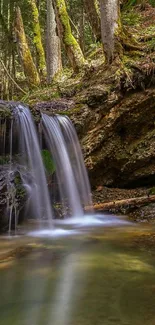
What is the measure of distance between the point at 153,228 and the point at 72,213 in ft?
6.39

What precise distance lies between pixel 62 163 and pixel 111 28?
11.5 ft

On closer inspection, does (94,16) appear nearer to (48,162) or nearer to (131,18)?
(131,18)

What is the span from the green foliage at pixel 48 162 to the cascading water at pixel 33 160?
5.8 inches

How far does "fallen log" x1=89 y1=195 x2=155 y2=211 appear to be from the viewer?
20.8 ft

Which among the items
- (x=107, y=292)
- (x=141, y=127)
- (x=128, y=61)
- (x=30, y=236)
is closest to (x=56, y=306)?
(x=107, y=292)

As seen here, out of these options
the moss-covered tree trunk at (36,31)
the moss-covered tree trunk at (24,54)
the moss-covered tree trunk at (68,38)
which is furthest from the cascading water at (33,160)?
the moss-covered tree trunk at (36,31)

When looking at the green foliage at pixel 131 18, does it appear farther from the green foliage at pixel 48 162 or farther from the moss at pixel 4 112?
the moss at pixel 4 112

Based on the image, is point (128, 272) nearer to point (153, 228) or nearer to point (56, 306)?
point (56, 306)

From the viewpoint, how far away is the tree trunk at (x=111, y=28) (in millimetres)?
7672

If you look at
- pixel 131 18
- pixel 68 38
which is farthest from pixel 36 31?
pixel 131 18

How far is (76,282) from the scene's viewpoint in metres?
3.01

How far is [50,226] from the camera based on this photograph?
5766 mm

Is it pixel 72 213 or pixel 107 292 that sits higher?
pixel 72 213

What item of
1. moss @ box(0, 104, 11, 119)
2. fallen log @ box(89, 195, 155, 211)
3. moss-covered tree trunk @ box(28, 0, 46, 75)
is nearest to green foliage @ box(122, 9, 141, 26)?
moss-covered tree trunk @ box(28, 0, 46, 75)
